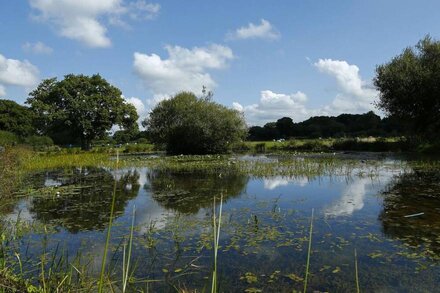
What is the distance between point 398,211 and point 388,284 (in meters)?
4.91

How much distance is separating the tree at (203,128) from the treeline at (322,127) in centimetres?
2681

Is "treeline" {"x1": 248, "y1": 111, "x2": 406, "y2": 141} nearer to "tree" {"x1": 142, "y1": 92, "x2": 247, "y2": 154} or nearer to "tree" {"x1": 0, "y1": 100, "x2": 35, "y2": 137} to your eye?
"tree" {"x1": 142, "y1": 92, "x2": 247, "y2": 154}

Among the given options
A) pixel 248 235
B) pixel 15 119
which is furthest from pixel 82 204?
pixel 15 119

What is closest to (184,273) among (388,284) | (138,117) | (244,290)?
(244,290)

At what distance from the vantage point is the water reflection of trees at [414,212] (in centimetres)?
715

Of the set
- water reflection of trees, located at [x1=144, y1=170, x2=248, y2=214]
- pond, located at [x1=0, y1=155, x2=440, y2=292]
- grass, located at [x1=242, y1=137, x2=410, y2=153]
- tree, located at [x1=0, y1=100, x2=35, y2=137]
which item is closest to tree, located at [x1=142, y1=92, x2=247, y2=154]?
grass, located at [x1=242, y1=137, x2=410, y2=153]

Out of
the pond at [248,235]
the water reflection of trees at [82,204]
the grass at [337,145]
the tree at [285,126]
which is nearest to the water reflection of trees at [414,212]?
the pond at [248,235]

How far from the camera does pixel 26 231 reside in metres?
8.51

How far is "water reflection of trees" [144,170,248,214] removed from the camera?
11.7 m

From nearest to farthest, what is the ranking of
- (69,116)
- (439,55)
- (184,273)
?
(184,273)
(439,55)
(69,116)

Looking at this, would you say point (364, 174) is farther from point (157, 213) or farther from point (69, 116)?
point (69, 116)

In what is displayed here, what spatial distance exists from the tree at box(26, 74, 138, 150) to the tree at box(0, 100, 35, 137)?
20.9m

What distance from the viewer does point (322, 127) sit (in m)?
73.9

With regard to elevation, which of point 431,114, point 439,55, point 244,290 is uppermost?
point 439,55
